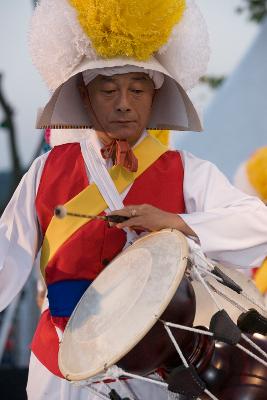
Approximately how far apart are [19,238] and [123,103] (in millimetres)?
562

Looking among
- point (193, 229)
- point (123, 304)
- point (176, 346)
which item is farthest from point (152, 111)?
point (176, 346)

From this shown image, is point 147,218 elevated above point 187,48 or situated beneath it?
situated beneath

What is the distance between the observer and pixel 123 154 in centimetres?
286

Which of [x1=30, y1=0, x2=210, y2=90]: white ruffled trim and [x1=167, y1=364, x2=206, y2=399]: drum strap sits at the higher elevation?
[x1=30, y1=0, x2=210, y2=90]: white ruffled trim

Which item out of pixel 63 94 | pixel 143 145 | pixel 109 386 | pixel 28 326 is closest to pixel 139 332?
pixel 109 386

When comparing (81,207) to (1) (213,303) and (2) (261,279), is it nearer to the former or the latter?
(1) (213,303)

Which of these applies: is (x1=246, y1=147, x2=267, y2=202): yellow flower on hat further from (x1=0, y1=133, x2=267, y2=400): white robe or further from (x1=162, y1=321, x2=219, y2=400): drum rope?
(x1=162, y1=321, x2=219, y2=400): drum rope

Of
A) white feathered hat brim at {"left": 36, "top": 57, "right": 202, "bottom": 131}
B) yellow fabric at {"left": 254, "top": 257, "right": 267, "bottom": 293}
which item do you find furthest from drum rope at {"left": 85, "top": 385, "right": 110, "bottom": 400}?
yellow fabric at {"left": 254, "top": 257, "right": 267, "bottom": 293}

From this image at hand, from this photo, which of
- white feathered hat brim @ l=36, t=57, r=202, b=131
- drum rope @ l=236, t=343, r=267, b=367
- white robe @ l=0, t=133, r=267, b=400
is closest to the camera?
drum rope @ l=236, t=343, r=267, b=367

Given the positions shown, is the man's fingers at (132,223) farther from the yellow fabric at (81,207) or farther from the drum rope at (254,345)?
the drum rope at (254,345)

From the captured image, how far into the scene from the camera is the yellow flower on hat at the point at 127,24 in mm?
2764

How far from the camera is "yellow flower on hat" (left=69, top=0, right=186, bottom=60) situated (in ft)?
9.07

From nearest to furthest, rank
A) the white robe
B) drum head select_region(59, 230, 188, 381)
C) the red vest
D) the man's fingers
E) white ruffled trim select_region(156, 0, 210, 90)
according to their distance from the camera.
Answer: drum head select_region(59, 230, 188, 381)
the man's fingers
the white robe
the red vest
white ruffled trim select_region(156, 0, 210, 90)

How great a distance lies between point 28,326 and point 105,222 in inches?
142
